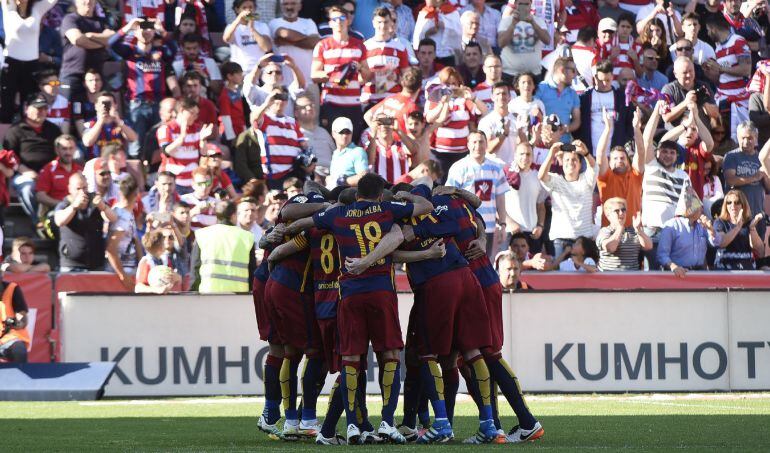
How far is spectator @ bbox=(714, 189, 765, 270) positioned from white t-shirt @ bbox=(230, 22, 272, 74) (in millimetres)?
6685

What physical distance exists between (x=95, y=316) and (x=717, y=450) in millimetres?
8534

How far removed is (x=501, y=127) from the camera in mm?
19125

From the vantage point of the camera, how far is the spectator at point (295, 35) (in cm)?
2031

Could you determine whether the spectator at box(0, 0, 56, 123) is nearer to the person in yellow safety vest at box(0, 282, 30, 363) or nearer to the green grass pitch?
the person in yellow safety vest at box(0, 282, 30, 363)

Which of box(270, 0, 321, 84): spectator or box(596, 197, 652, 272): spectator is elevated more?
box(270, 0, 321, 84): spectator

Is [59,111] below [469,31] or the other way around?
below

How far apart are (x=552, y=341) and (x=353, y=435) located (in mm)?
6251

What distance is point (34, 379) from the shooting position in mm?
15438

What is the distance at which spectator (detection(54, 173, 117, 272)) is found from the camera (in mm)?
17031

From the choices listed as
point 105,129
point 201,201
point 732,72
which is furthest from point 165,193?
point 732,72

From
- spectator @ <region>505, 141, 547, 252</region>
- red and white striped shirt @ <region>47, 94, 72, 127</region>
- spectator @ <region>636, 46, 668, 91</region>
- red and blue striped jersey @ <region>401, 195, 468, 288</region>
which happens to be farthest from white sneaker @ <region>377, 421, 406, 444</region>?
spectator @ <region>636, 46, 668, 91</region>

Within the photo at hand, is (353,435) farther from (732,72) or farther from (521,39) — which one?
(732,72)

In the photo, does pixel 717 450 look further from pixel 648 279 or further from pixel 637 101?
pixel 637 101

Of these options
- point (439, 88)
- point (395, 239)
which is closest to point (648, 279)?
point (439, 88)
